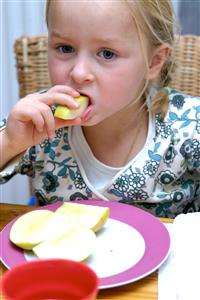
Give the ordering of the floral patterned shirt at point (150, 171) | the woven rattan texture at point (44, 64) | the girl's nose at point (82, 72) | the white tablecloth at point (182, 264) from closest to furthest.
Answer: the white tablecloth at point (182, 264), the girl's nose at point (82, 72), the floral patterned shirt at point (150, 171), the woven rattan texture at point (44, 64)

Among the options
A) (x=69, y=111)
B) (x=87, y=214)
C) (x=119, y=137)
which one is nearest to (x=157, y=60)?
(x=119, y=137)

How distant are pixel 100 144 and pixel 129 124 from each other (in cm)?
8

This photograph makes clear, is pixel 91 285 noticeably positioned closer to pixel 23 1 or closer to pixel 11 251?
pixel 11 251

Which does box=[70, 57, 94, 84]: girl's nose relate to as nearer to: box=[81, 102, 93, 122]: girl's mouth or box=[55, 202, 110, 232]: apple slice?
box=[81, 102, 93, 122]: girl's mouth

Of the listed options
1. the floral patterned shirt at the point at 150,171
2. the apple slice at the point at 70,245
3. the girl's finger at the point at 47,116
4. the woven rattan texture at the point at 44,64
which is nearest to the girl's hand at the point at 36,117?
the girl's finger at the point at 47,116

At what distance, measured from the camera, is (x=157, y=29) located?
103 cm

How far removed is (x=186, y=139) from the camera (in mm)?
1078

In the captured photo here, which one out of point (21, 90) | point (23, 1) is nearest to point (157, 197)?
point (21, 90)

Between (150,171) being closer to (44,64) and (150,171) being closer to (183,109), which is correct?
(183,109)

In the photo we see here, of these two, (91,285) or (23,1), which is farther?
(23,1)

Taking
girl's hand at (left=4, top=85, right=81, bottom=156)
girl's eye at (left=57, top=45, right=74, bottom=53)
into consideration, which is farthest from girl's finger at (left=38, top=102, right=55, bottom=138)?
girl's eye at (left=57, top=45, right=74, bottom=53)

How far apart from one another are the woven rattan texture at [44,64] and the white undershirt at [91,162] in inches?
8.9

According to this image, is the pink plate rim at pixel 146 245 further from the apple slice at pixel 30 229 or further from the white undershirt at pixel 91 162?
the white undershirt at pixel 91 162

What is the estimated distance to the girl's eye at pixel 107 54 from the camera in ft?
2.95
